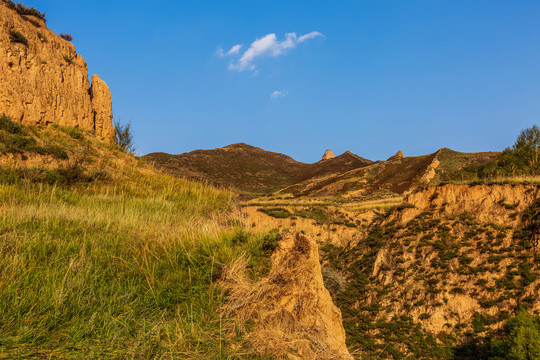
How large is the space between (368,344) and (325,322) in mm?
13328

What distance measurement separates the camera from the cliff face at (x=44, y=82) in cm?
1511

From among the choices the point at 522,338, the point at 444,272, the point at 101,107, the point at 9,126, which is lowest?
the point at 522,338

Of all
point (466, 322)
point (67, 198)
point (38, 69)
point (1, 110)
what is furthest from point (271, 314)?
point (38, 69)

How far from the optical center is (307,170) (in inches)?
4262

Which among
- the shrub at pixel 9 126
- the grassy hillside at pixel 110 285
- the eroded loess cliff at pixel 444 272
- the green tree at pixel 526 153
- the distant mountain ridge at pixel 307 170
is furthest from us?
the distant mountain ridge at pixel 307 170

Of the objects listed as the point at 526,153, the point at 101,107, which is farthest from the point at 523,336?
the point at 526,153

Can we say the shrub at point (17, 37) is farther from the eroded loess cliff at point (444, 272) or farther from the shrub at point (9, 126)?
the eroded loess cliff at point (444, 272)

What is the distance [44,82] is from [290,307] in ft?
64.0

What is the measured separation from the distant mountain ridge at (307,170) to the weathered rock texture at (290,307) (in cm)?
4297

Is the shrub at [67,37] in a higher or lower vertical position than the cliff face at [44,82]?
higher

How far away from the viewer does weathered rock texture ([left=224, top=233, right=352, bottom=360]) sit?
9.96 ft

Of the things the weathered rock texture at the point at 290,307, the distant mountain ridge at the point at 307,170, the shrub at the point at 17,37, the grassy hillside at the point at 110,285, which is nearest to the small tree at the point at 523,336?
the weathered rock texture at the point at 290,307

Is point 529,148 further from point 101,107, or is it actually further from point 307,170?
point 307,170

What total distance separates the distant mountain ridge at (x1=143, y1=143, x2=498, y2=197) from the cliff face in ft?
78.4
